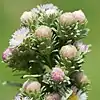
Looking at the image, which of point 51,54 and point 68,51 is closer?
point 68,51

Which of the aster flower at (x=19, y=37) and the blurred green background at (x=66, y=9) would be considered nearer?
the aster flower at (x=19, y=37)

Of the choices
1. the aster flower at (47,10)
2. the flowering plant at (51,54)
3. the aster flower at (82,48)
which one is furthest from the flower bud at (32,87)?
the aster flower at (47,10)

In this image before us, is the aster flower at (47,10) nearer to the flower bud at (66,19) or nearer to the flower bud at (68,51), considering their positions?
the flower bud at (66,19)

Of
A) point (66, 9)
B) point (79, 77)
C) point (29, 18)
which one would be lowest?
point (79, 77)

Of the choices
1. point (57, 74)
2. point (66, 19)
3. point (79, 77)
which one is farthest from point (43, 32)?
A: point (79, 77)

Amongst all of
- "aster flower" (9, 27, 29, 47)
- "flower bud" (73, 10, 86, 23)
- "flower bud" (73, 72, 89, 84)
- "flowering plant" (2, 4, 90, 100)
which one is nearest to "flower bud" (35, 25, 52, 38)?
"flowering plant" (2, 4, 90, 100)

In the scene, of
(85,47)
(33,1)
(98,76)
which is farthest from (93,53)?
(85,47)

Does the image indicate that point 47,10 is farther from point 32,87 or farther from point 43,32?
point 32,87

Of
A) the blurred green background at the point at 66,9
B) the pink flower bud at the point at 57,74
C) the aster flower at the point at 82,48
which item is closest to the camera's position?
the pink flower bud at the point at 57,74
